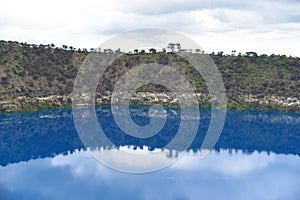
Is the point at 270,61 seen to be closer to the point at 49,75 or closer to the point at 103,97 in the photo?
the point at 103,97

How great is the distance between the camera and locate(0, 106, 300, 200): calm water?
37375mm

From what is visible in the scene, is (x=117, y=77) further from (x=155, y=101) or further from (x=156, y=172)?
(x=156, y=172)

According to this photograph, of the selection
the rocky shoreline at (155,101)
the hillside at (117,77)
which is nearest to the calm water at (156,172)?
the rocky shoreline at (155,101)

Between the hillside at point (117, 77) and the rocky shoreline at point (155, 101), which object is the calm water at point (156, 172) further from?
the hillside at point (117, 77)

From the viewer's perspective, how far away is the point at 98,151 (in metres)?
54.5

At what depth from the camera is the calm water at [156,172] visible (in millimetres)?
37375

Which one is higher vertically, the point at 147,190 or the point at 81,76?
the point at 81,76

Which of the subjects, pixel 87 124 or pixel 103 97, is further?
pixel 103 97

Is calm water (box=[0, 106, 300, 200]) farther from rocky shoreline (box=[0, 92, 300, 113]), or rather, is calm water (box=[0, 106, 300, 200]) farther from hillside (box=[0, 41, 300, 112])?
hillside (box=[0, 41, 300, 112])

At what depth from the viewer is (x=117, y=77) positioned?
362 ft

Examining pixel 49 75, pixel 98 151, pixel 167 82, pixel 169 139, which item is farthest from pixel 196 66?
pixel 98 151

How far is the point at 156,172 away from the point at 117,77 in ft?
227

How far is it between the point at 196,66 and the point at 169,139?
5476 cm

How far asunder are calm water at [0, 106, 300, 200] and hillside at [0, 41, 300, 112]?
13.8 meters
